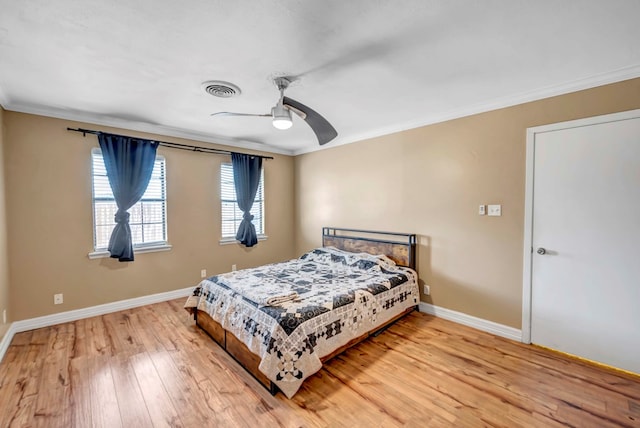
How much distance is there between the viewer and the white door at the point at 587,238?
2.30 metres

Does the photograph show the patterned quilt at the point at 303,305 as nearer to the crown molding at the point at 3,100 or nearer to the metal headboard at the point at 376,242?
the metal headboard at the point at 376,242

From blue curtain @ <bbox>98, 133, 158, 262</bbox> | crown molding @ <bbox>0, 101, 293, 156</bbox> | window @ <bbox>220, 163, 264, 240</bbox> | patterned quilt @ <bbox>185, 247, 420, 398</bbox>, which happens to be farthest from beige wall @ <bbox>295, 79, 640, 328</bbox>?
blue curtain @ <bbox>98, 133, 158, 262</bbox>

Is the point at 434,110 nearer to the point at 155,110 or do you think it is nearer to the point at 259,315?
the point at 259,315

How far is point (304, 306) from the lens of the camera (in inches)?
95.1

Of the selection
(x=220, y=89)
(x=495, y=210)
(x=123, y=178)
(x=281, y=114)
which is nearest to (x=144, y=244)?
(x=123, y=178)

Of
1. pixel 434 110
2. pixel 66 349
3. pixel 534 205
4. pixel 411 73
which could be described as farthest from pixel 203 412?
pixel 434 110

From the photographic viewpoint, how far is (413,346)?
2775mm

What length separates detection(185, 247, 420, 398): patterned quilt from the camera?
211 cm

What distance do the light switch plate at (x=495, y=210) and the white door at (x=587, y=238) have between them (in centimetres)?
26

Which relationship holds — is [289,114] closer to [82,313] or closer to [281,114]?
[281,114]

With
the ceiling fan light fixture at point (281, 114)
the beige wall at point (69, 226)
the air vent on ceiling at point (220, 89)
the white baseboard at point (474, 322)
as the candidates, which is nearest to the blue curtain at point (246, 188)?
the beige wall at point (69, 226)

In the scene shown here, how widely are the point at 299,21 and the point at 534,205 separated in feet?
8.94

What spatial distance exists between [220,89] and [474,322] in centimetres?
367

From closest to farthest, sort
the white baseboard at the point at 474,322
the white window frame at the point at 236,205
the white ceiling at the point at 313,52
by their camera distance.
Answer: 1. the white ceiling at the point at 313,52
2. the white baseboard at the point at 474,322
3. the white window frame at the point at 236,205
